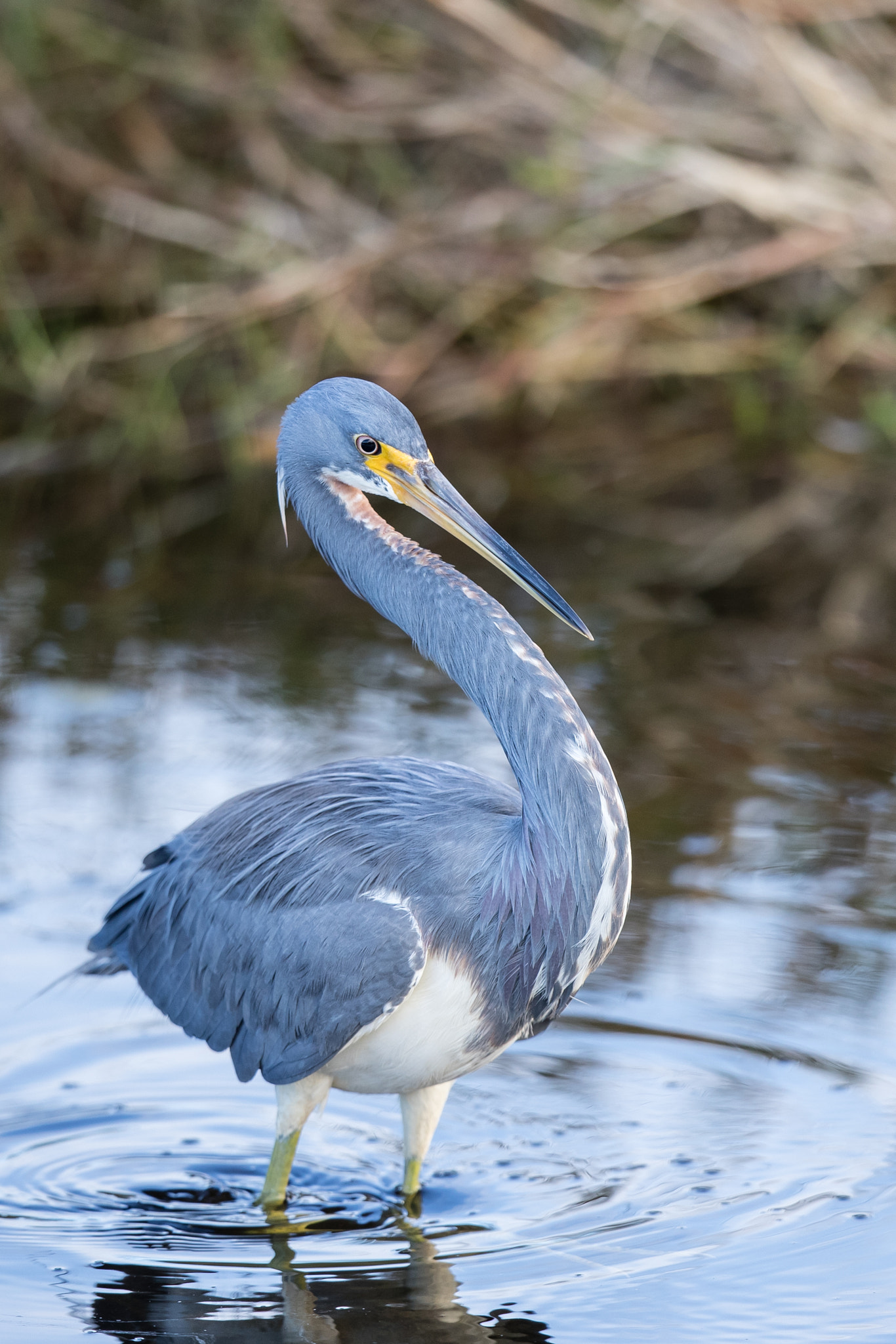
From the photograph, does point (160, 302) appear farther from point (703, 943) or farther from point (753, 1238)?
point (753, 1238)

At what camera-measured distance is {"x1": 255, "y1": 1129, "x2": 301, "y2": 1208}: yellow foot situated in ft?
13.2

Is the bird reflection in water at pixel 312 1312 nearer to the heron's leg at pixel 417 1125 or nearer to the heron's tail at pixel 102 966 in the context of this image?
the heron's leg at pixel 417 1125

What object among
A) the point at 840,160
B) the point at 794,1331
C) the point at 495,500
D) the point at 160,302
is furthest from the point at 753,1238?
the point at 160,302

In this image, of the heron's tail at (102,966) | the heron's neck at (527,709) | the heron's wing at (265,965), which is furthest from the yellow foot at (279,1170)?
the heron's neck at (527,709)

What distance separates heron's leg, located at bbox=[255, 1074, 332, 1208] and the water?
8cm

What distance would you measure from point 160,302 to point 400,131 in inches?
80.8

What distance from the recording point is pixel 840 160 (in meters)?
10.6

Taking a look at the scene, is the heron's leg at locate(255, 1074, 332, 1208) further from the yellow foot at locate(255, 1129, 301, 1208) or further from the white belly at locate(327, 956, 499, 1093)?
the white belly at locate(327, 956, 499, 1093)

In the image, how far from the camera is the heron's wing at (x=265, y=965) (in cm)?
372

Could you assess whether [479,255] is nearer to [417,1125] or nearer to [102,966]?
[102,966]

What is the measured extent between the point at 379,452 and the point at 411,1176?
1.74 m

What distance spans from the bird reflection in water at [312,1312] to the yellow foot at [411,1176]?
0.35m

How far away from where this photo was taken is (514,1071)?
471 cm

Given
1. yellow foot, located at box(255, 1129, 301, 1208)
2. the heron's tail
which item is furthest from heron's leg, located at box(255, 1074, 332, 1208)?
the heron's tail
